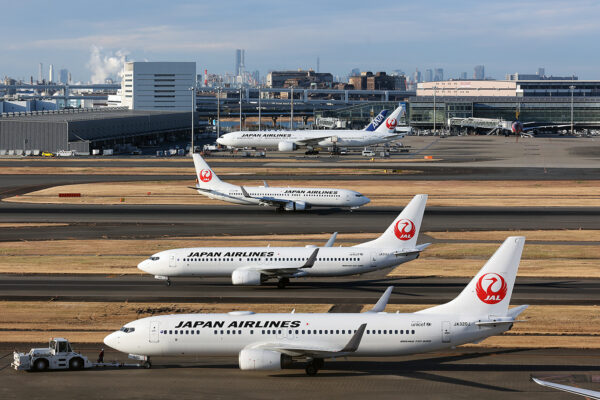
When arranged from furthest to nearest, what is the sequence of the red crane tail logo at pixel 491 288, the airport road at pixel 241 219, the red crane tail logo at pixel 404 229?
the airport road at pixel 241 219 < the red crane tail logo at pixel 404 229 < the red crane tail logo at pixel 491 288

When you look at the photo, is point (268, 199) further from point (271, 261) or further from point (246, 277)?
point (246, 277)

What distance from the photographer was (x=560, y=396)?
4097 centimetres

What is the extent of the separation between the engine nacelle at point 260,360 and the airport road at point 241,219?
4971cm

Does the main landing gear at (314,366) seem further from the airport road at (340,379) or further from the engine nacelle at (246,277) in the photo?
the engine nacelle at (246,277)

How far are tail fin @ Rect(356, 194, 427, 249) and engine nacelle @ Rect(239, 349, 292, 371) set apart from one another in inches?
856

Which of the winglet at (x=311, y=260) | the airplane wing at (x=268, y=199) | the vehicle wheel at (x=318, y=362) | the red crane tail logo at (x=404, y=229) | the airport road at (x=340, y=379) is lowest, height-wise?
the airport road at (x=340, y=379)

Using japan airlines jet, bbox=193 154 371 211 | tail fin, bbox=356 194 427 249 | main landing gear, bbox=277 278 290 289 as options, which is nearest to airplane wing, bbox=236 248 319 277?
main landing gear, bbox=277 278 290 289

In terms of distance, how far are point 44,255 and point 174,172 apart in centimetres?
7923

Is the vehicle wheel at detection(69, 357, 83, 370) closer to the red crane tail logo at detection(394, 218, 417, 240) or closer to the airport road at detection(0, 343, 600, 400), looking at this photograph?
the airport road at detection(0, 343, 600, 400)

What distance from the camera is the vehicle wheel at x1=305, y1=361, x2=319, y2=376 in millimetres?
43812

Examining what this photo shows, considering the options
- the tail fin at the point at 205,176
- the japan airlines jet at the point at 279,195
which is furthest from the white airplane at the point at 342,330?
the tail fin at the point at 205,176

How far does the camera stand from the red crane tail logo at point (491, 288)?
43.1 metres

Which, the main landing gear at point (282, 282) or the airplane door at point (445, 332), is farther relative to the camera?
the main landing gear at point (282, 282)

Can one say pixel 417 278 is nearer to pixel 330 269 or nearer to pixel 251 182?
pixel 330 269
